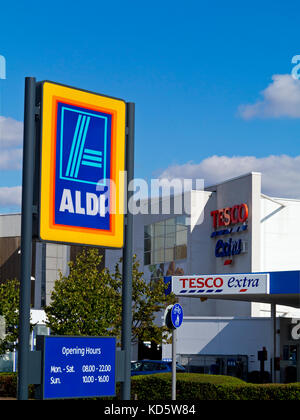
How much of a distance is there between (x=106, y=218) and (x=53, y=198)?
3.20 ft

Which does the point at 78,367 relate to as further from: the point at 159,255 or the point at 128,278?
the point at 159,255

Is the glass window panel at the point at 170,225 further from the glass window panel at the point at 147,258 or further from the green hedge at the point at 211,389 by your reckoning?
the green hedge at the point at 211,389

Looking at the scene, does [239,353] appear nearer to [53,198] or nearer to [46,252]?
[46,252]

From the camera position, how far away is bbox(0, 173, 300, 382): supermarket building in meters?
44.3

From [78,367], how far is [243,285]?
28262mm

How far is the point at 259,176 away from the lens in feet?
168

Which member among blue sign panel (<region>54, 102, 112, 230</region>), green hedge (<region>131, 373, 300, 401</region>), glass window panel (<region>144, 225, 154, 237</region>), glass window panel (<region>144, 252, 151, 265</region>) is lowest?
green hedge (<region>131, 373, 300, 401</region>)

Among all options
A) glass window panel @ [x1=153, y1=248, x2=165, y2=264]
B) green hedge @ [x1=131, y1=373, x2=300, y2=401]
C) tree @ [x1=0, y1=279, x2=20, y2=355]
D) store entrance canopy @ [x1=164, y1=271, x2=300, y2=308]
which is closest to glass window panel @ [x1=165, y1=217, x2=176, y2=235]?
glass window panel @ [x1=153, y1=248, x2=165, y2=264]

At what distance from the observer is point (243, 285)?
125ft

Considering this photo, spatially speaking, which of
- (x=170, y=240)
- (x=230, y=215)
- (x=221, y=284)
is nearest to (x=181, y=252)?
(x=170, y=240)

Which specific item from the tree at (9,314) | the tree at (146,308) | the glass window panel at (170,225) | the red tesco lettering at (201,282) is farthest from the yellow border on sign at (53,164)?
the glass window panel at (170,225)

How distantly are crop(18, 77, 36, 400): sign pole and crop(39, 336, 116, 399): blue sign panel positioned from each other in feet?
1.13

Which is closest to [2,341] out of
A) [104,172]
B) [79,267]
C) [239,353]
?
[79,267]

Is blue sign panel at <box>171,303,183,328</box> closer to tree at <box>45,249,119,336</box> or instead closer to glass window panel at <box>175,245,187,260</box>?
tree at <box>45,249,119,336</box>
